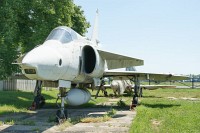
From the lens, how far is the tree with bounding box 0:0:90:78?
55.6 feet

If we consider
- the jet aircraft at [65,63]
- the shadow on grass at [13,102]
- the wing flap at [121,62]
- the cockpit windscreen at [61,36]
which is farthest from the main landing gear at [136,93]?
the cockpit windscreen at [61,36]

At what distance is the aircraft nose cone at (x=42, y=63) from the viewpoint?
8.21 m

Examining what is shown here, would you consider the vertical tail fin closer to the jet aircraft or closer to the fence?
the jet aircraft

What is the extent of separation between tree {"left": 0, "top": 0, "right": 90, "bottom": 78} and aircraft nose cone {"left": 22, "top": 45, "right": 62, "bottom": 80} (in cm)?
799

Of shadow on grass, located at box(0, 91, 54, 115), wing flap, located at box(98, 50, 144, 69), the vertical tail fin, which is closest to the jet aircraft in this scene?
wing flap, located at box(98, 50, 144, 69)

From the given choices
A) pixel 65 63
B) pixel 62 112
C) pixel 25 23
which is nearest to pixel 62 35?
pixel 65 63

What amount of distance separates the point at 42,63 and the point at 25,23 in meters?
12.8

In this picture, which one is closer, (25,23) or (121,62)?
(121,62)

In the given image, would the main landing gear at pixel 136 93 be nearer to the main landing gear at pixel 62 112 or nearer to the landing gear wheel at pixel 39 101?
the landing gear wheel at pixel 39 101

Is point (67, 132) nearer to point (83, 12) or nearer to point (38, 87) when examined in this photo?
point (38, 87)

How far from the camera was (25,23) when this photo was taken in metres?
20.5

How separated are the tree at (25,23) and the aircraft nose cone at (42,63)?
799cm

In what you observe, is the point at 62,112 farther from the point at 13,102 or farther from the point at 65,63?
the point at 13,102

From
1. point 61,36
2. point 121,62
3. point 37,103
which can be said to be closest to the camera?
point 61,36
